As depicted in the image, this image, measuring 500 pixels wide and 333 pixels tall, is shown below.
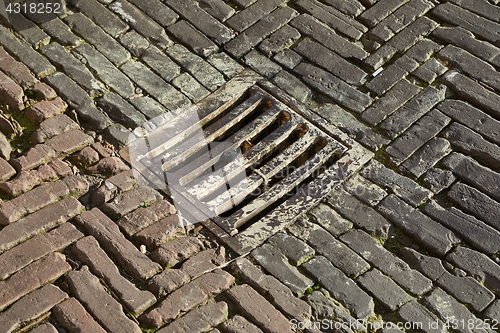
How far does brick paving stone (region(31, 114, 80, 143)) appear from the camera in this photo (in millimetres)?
3934

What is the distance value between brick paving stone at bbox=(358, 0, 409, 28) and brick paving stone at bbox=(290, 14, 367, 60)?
0.26m

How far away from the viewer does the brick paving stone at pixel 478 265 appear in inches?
138

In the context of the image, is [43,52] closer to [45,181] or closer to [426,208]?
[45,181]

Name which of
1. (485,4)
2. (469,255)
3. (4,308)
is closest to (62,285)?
(4,308)

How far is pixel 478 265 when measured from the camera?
11.7ft

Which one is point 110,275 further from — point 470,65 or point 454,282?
point 470,65

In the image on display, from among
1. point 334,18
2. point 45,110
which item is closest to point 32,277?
point 45,110

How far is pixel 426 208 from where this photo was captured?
3795 mm

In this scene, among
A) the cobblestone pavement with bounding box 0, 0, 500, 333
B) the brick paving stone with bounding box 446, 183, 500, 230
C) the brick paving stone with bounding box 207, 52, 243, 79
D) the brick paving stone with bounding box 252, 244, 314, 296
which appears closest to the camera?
the cobblestone pavement with bounding box 0, 0, 500, 333

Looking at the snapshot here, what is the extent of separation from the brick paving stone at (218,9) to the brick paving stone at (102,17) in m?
0.60

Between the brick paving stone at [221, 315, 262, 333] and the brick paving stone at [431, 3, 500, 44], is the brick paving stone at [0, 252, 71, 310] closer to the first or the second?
the brick paving stone at [221, 315, 262, 333]

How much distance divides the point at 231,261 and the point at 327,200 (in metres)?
0.68

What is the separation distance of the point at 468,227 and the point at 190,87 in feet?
6.17

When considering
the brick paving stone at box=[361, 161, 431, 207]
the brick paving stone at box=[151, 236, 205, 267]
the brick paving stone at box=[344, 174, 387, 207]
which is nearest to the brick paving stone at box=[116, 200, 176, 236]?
the brick paving stone at box=[151, 236, 205, 267]
